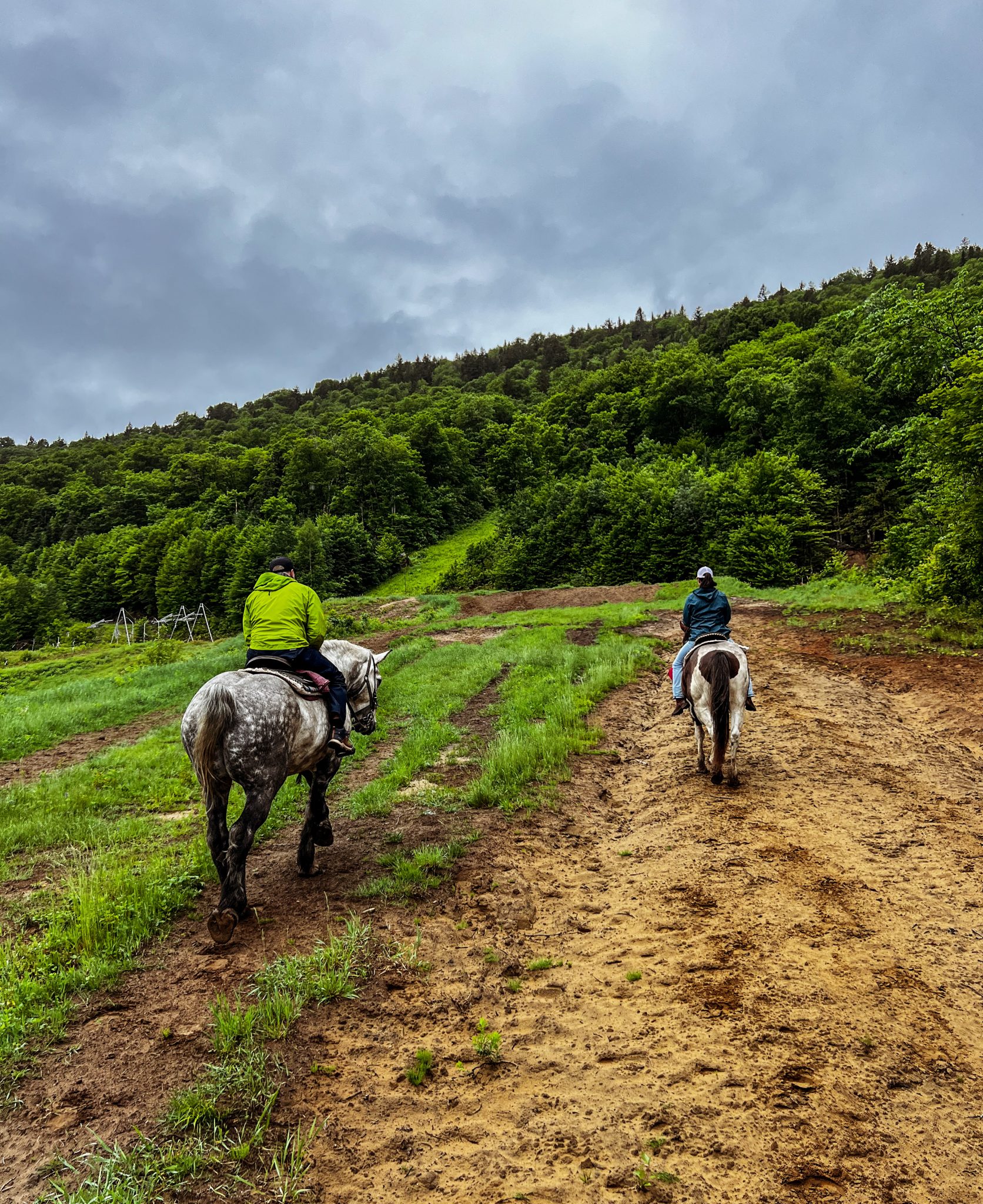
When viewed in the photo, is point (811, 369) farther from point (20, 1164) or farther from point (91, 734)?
point (20, 1164)

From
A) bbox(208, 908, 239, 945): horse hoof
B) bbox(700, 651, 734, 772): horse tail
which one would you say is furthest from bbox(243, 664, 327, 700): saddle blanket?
bbox(700, 651, 734, 772): horse tail

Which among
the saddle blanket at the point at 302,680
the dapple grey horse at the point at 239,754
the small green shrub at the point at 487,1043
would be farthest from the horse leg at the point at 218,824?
the small green shrub at the point at 487,1043

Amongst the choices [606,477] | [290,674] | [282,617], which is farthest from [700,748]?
[606,477]

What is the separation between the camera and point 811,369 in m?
42.1

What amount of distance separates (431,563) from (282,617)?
4829 centimetres

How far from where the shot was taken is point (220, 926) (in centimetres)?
455

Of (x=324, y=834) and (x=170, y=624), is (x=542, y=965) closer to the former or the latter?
(x=324, y=834)

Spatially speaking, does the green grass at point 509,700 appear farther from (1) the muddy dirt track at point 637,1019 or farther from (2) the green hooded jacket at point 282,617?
(2) the green hooded jacket at point 282,617

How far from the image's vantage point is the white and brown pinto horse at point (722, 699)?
7.34m

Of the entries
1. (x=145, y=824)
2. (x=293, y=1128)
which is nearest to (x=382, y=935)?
(x=293, y=1128)

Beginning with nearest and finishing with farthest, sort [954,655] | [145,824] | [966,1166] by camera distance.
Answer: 1. [966,1166]
2. [145,824]
3. [954,655]

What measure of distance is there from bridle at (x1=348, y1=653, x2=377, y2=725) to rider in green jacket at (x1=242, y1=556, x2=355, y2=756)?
0.75 metres

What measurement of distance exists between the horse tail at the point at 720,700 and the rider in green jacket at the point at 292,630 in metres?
4.52

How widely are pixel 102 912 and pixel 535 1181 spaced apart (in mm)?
4070
